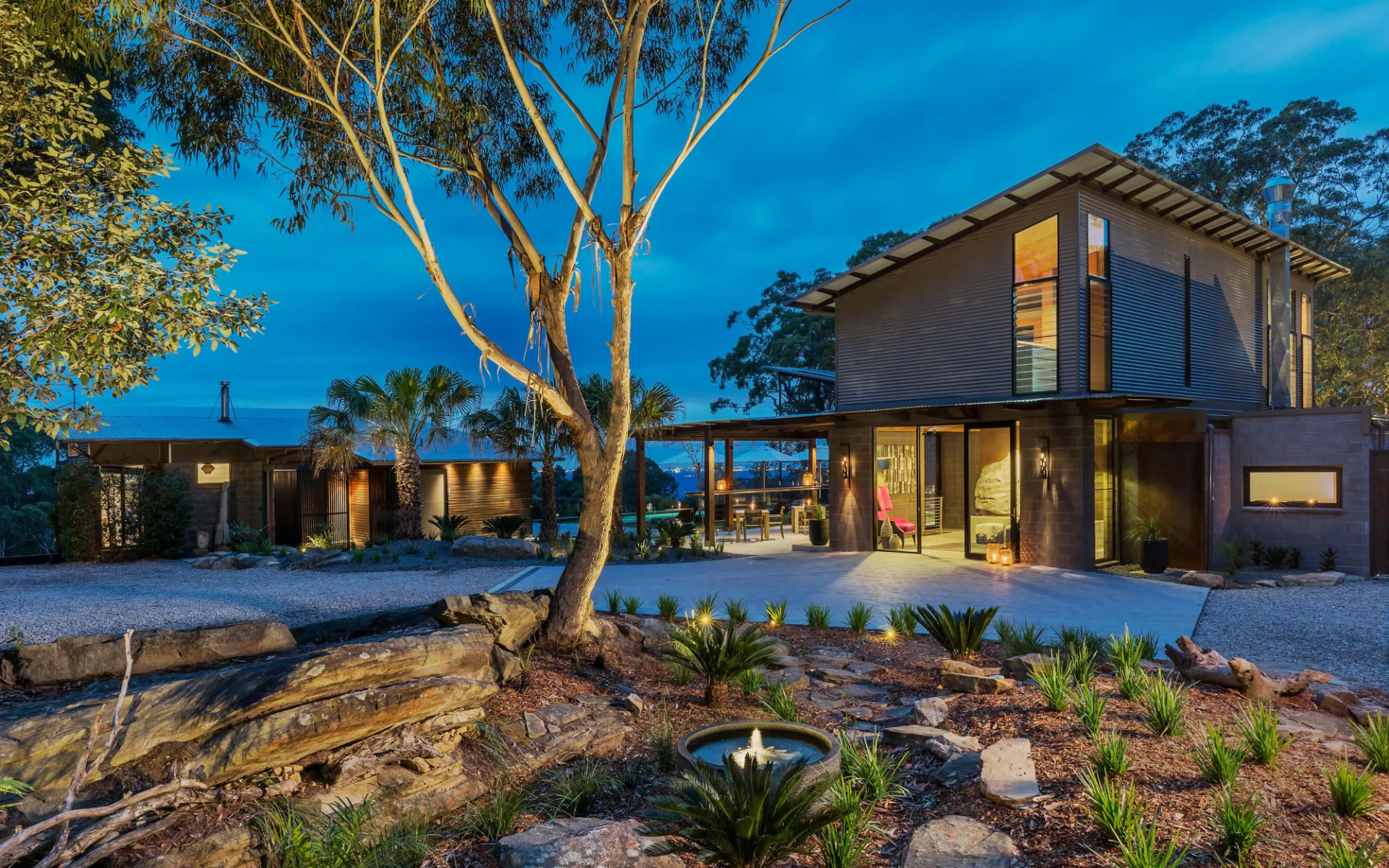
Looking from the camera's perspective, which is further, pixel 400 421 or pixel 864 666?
pixel 400 421

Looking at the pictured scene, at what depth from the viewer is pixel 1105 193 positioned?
11.9 metres

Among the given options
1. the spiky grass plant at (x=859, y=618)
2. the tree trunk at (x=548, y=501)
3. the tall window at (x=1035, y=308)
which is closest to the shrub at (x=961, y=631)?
the spiky grass plant at (x=859, y=618)

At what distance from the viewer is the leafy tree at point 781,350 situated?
26094mm

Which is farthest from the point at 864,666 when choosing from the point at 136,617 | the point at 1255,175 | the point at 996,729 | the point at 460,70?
the point at 1255,175

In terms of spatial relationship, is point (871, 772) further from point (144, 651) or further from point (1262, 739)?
point (144, 651)

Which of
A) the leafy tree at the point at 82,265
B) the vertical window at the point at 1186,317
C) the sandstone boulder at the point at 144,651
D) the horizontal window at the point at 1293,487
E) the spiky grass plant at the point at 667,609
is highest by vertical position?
the vertical window at the point at 1186,317

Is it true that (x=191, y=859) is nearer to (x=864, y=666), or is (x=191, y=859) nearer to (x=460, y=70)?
(x=864, y=666)

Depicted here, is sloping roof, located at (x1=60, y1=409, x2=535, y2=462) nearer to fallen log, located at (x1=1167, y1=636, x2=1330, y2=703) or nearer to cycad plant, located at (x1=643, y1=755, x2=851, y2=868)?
fallen log, located at (x1=1167, y1=636, x2=1330, y2=703)

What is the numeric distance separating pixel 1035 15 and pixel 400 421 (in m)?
82.4

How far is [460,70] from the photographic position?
7051 mm

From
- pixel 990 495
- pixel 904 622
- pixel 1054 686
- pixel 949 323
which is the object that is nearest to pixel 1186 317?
A: pixel 949 323

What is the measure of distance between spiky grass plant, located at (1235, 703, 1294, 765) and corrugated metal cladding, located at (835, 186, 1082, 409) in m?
8.85

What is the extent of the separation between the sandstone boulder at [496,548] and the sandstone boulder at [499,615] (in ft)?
24.4

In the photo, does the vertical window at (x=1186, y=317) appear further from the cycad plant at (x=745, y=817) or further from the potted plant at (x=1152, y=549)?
the cycad plant at (x=745, y=817)
